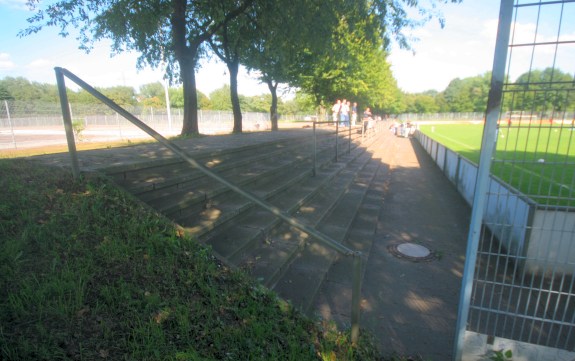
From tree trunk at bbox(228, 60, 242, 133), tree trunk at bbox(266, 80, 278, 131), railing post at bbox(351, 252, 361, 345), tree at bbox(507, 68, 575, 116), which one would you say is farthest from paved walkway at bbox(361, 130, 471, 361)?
tree trunk at bbox(266, 80, 278, 131)

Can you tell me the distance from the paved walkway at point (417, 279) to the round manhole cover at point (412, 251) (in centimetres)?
8

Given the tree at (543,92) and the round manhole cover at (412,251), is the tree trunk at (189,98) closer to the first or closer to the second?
the round manhole cover at (412,251)

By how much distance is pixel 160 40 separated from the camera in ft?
40.6

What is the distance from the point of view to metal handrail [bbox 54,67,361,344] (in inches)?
94.5

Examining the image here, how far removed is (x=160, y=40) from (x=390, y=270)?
12.6 metres

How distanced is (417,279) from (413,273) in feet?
0.50

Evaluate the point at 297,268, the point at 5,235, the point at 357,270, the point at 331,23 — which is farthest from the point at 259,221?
the point at 331,23

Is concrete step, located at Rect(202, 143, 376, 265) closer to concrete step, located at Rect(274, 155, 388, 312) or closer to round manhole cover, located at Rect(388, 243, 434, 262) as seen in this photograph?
concrete step, located at Rect(274, 155, 388, 312)

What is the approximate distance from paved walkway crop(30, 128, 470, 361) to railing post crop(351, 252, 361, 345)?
1.54ft

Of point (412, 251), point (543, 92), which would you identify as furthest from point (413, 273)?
point (543, 92)

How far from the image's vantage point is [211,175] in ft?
8.77

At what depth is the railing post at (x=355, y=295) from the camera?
2.36 meters

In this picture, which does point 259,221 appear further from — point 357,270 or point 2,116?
point 2,116

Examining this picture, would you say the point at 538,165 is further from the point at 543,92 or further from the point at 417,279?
the point at 543,92
